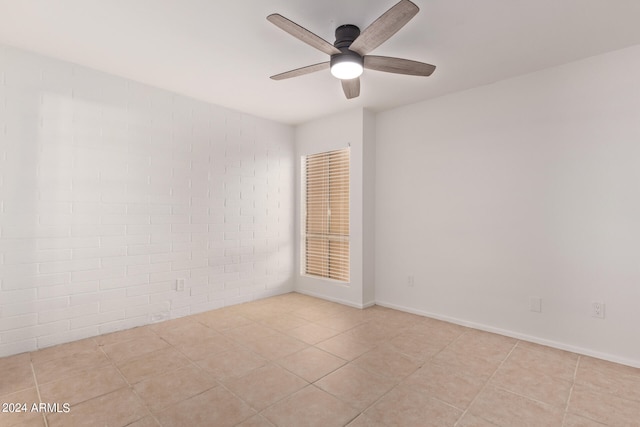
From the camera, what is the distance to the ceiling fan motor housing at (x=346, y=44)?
7.27 feet

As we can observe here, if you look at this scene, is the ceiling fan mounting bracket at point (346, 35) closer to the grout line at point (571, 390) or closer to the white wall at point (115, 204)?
the white wall at point (115, 204)

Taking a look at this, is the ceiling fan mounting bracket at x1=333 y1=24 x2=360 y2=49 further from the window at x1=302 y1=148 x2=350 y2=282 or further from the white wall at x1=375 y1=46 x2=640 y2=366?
the window at x1=302 y1=148 x2=350 y2=282

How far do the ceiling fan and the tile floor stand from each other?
2316mm

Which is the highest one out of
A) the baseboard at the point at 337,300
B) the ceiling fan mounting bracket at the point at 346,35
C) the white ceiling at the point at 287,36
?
the white ceiling at the point at 287,36

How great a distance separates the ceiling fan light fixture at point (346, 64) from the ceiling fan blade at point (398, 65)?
92 millimetres

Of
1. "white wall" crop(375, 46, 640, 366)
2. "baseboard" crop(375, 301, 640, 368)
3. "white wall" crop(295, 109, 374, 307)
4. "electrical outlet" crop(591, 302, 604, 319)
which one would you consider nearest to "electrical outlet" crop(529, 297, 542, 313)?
"white wall" crop(375, 46, 640, 366)

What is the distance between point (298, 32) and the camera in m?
1.92

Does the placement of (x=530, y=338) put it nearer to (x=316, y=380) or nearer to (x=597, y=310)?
(x=597, y=310)

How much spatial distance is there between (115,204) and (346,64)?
2.70m

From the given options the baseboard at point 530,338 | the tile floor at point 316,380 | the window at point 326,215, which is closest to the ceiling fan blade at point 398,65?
the window at point 326,215

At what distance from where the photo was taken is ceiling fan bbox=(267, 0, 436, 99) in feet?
6.06

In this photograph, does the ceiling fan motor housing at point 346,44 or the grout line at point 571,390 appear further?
the ceiling fan motor housing at point 346,44

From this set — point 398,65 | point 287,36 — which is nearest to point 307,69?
point 287,36

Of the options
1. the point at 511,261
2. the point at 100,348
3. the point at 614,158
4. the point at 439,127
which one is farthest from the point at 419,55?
the point at 100,348
